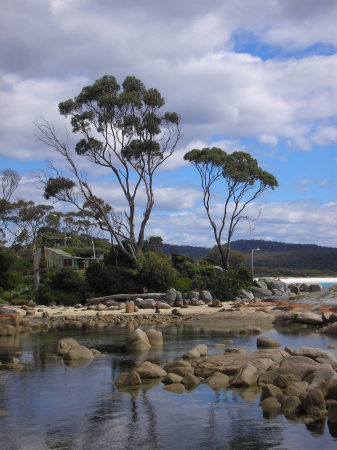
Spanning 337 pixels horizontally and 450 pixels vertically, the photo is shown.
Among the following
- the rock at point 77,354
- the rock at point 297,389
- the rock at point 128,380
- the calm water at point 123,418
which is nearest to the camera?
the calm water at point 123,418

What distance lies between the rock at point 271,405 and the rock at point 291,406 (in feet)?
0.45

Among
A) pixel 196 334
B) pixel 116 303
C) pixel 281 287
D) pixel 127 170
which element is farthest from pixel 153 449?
pixel 281 287

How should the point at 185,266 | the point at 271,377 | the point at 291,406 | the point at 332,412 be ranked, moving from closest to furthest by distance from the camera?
the point at 332,412 < the point at 291,406 < the point at 271,377 < the point at 185,266

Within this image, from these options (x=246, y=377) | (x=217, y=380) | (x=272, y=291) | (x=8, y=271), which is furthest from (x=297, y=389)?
(x=272, y=291)

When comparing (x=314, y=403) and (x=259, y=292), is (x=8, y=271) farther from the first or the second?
(x=314, y=403)

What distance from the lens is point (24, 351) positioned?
17609 millimetres

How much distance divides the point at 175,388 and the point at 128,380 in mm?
1062

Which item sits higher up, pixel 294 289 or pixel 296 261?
pixel 296 261

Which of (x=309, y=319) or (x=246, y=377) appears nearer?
(x=246, y=377)

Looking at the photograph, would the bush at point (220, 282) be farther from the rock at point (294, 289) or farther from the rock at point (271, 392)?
the rock at point (271, 392)

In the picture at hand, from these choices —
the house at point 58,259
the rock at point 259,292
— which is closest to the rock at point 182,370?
the rock at point 259,292

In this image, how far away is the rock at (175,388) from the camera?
11.6 meters

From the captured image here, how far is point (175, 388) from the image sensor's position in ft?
38.6

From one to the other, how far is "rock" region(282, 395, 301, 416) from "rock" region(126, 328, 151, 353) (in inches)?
315
